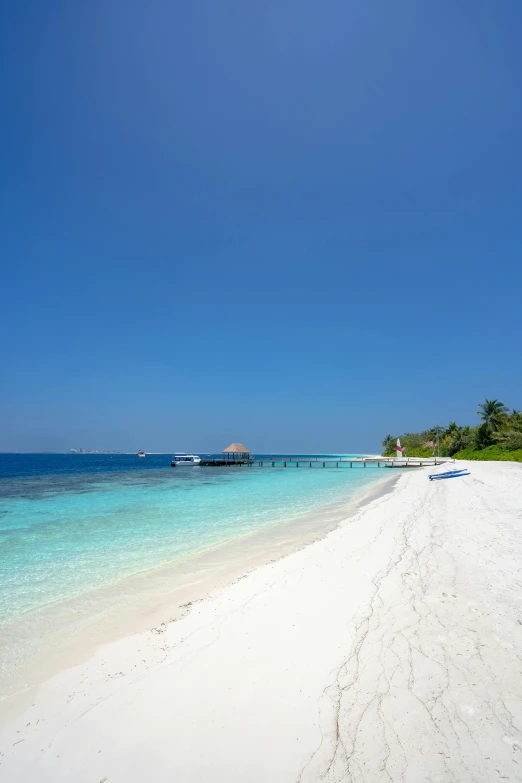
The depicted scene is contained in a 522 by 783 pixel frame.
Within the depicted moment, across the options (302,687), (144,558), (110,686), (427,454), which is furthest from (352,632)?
(427,454)

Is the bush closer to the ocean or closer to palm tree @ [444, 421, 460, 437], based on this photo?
palm tree @ [444, 421, 460, 437]

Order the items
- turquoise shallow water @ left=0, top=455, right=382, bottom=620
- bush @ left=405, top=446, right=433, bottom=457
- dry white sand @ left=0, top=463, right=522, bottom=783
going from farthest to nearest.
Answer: bush @ left=405, top=446, right=433, bottom=457
turquoise shallow water @ left=0, top=455, right=382, bottom=620
dry white sand @ left=0, top=463, right=522, bottom=783

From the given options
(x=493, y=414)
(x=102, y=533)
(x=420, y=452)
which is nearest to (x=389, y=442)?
(x=420, y=452)

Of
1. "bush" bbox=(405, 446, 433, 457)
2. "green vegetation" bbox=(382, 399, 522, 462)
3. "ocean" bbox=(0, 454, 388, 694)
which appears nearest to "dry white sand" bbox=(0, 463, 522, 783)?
"ocean" bbox=(0, 454, 388, 694)

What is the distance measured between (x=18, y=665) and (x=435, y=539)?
8814 mm

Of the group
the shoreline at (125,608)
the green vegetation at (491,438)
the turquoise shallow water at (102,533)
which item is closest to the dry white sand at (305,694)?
the shoreline at (125,608)

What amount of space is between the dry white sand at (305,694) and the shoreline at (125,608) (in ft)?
1.12

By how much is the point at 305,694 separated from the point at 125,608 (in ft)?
14.4

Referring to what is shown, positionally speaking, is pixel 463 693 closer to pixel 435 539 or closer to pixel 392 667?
pixel 392 667

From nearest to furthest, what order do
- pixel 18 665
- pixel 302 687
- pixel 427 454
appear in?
pixel 302 687 < pixel 18 665 < pixel 427 454

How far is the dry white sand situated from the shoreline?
0.34 metres

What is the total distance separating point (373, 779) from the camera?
8.76 ft

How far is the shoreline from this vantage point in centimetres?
491

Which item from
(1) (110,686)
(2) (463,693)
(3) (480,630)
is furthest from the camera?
(3) (480,630)
